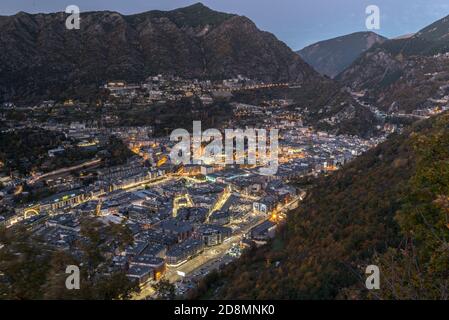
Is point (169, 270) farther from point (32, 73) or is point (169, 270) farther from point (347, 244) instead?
point (32, 73)


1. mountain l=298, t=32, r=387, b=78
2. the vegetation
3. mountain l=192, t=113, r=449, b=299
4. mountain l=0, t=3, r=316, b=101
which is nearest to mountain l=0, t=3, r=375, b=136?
mountain l=0, t=3, r=316, b=101

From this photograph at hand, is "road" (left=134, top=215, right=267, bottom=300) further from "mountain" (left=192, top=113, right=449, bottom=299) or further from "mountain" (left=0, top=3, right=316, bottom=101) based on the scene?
"mountain" (left=0, top=3, right=316, bottom=101)

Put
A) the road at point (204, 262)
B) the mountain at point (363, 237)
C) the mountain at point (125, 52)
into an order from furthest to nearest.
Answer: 1. the mountain at point (125, 52)
2. the road at point (204, 262)
3. the mountain at point (363, 237)

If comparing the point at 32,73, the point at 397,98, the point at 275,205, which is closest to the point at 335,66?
the point at 397,98

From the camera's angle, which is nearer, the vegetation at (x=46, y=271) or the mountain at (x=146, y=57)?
the vegetation at (x=46, y=271)

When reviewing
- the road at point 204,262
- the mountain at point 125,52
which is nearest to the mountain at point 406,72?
the mountain at point 125,52

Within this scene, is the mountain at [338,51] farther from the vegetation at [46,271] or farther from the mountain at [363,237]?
the vegetation at [46,271]
